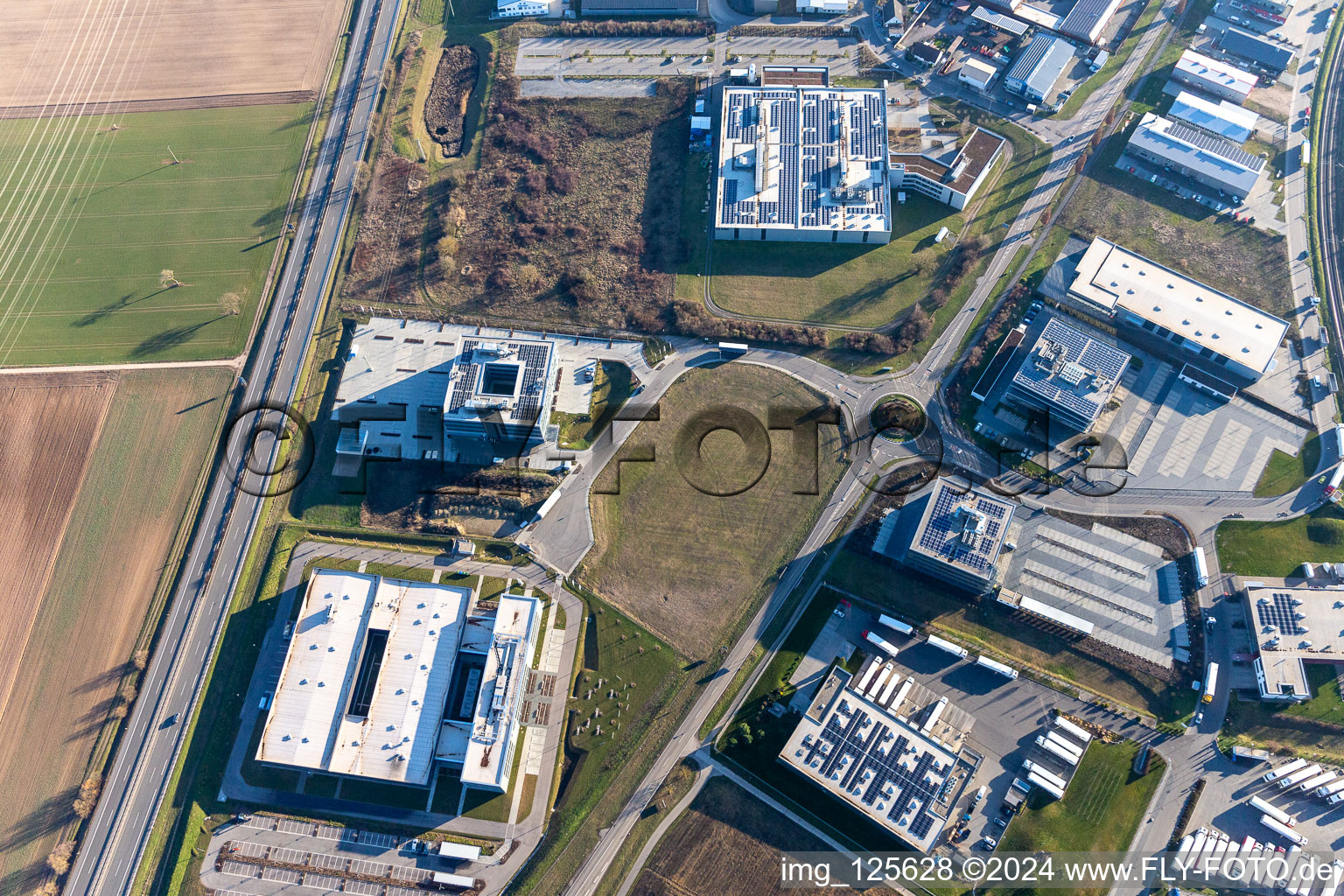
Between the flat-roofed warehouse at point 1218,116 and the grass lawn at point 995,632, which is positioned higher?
the flat-roofed warehouse at point 1218,116

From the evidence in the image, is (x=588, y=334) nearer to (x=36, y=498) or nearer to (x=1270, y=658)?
(x=36, y=498)

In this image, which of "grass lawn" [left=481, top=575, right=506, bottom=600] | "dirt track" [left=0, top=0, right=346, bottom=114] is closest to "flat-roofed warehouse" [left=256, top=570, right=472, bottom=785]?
"grass lawn" [left=481, top=575, right=506, bottom=600]

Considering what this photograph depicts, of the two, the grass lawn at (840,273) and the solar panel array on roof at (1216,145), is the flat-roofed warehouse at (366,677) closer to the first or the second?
the grass lawn at (840,273)

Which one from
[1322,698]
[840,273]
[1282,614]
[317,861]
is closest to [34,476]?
[317,861]

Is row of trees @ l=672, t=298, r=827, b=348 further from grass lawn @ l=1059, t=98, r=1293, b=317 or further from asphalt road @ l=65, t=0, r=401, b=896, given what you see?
asphalt road @ l=65, t=0, r=401, b=896

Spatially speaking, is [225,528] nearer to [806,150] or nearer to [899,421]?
[899,421]

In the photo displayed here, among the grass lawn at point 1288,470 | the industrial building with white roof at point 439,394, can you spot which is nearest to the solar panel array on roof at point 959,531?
the grass lawn at point 1288,470
